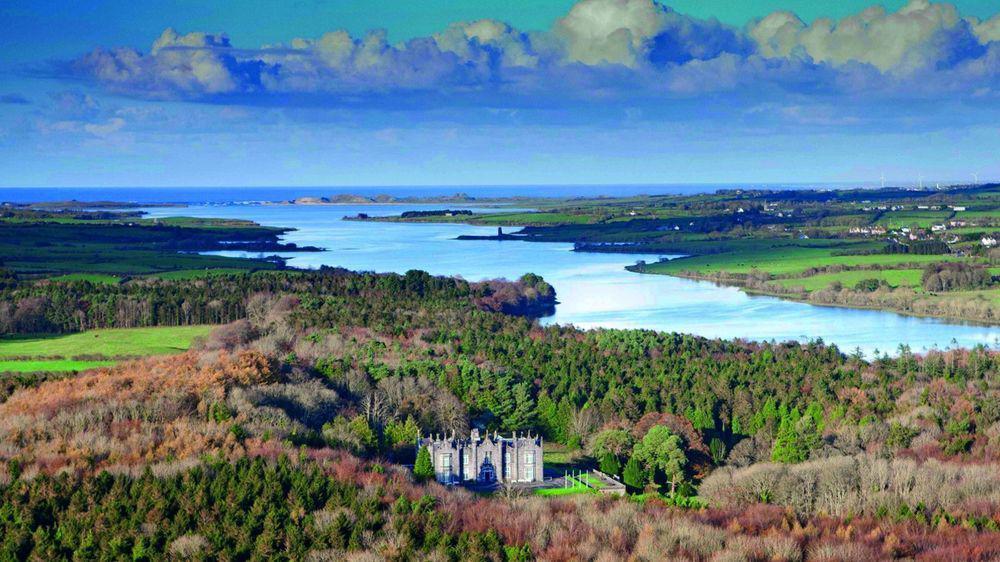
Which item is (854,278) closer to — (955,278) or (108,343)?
(955,278)

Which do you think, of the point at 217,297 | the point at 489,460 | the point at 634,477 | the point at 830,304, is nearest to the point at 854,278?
the point at 830,304

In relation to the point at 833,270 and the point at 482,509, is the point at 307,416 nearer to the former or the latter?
the point at 482,509

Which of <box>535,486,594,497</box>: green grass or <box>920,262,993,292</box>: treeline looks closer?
<box>535,486,594,497</box>: green grass

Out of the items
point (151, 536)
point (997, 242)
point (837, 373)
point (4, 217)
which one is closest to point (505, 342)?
point (837, 373)

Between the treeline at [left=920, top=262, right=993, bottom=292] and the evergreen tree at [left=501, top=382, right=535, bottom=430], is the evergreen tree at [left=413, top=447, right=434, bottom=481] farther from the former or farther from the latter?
the treeline at [left=920, top=262, right=993, bottom=292]

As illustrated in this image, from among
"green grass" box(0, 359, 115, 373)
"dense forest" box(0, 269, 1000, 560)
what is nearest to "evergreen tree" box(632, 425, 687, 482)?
"dense forest" box(0, 269, 1000, 560)

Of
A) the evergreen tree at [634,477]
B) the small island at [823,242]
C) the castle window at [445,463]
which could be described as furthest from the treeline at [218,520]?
the small island at [823,242]
